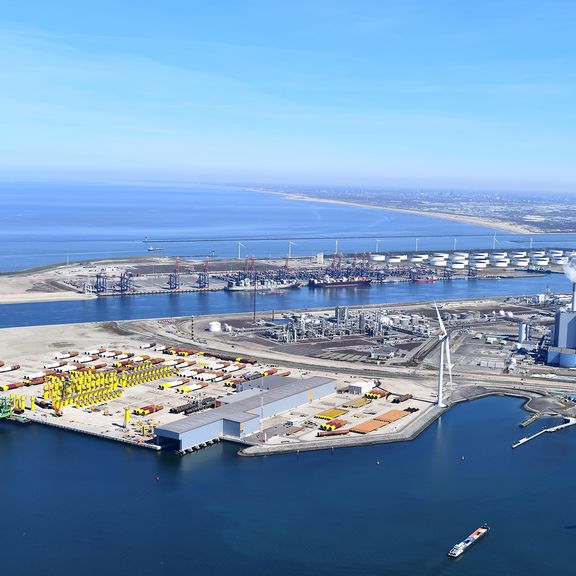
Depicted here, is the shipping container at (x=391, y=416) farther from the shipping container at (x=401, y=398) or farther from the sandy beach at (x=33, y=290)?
the sandy beach at (x=33, y=290)

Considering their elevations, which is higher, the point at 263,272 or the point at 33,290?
the point at 263,272

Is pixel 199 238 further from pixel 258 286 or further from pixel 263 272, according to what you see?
pixel 258 286

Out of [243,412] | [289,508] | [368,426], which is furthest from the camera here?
[368,426]

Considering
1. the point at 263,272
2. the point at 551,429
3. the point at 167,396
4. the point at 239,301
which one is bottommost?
the point at 551,429

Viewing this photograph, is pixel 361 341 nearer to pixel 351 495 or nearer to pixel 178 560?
pixel 351 495

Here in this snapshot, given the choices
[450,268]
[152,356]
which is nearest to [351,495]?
[152,356]

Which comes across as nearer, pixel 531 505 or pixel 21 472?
pixel 531 505

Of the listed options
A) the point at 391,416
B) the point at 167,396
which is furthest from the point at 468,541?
the point at 167,396
